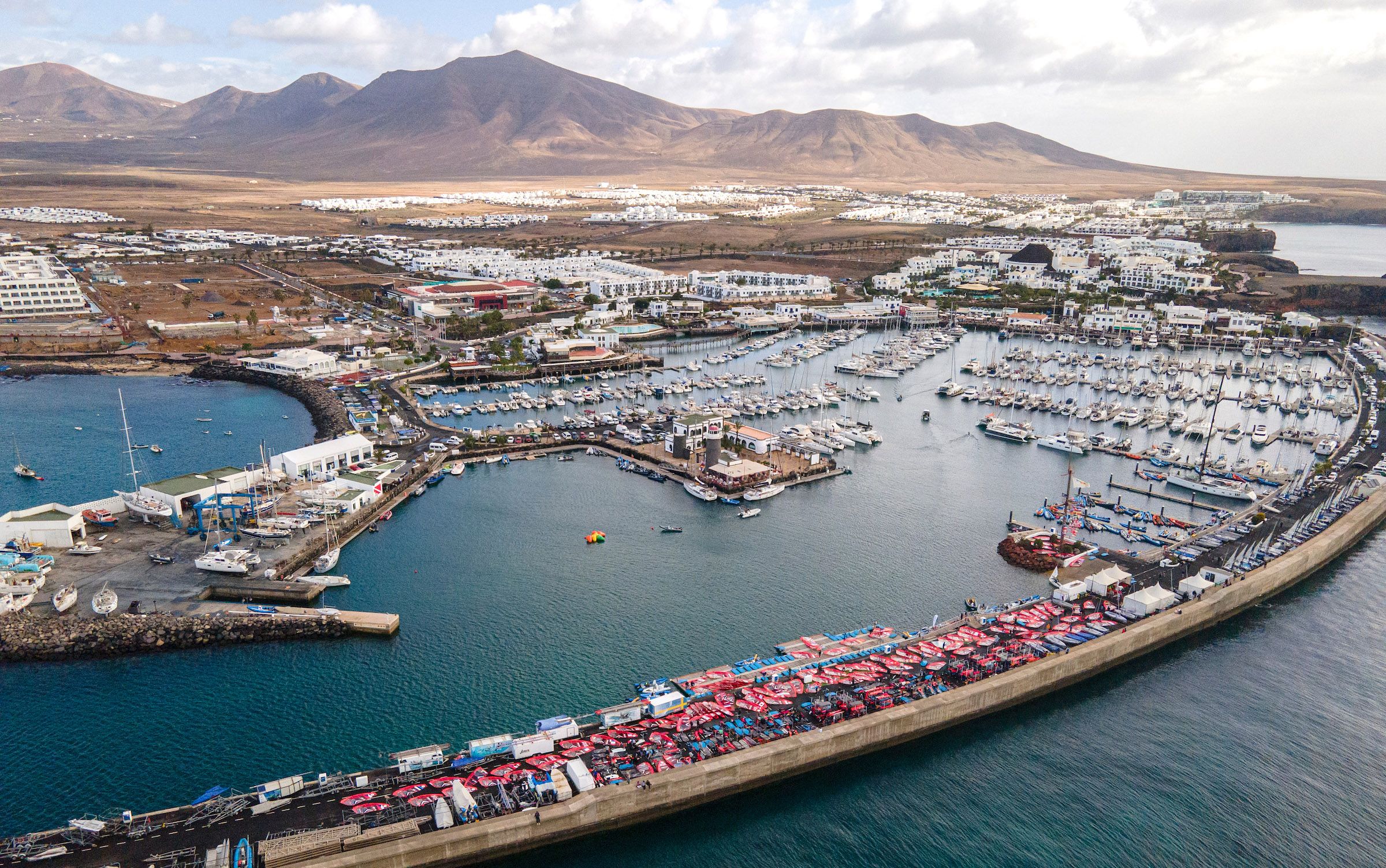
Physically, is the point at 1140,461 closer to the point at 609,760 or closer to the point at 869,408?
the point at 869,408

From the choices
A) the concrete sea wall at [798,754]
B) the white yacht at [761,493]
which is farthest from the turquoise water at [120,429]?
the concrete sea wall at [798,754]

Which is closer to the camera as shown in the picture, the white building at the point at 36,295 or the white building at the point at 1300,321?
the white building at the point at 36,295

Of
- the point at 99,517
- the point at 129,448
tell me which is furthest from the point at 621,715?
the point at 129,448

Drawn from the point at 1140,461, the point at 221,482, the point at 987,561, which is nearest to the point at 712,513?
the point at 987,561

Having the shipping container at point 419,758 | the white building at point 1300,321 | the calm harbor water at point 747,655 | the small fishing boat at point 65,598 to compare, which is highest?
the white building at point 1300,321

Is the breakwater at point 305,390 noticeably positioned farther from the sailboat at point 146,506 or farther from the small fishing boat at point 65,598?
the small fishing boat at point 65,598

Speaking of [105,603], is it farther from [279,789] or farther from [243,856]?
[243,856]

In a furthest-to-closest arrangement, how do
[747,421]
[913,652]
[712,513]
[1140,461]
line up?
[747,421] < [1140,461] < [712,513] < [913,652]
